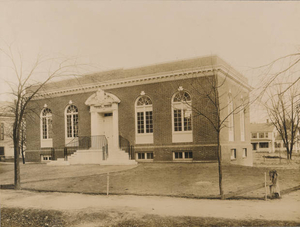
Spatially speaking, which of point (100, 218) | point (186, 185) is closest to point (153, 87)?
point (186, 185)

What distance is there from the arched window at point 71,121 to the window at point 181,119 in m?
7.74

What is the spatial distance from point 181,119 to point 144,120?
2528 mm

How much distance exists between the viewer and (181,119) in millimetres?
18812

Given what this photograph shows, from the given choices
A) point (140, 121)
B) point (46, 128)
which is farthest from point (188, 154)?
point (46, 128)

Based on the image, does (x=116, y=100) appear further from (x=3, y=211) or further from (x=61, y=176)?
(x=3, y=211)

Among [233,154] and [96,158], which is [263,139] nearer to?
[233,154]

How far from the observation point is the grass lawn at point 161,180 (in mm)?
11100

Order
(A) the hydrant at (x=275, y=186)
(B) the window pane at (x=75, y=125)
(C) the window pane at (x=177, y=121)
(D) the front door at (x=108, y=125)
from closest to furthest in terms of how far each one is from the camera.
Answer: (A) the hydrant at (x=275, y=186) < (C) the window pane at (x=177, y=121) < (D) the front door at (x=108, y=125) < (B) the window pane at (x=75, y=125)

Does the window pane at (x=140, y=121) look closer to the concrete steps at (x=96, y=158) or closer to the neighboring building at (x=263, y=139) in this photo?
the concrete steps at (x=96, y=158)

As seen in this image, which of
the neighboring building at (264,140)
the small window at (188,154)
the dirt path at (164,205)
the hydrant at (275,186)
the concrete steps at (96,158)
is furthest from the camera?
the neighboring building at (264,140)

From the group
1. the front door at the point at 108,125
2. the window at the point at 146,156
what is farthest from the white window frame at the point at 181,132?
the front door at the point at 108,125

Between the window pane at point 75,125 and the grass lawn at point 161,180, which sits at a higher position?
the window pane at point 75,125

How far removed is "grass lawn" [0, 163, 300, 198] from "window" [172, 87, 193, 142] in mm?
3014

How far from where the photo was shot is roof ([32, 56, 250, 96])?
1778 cm
